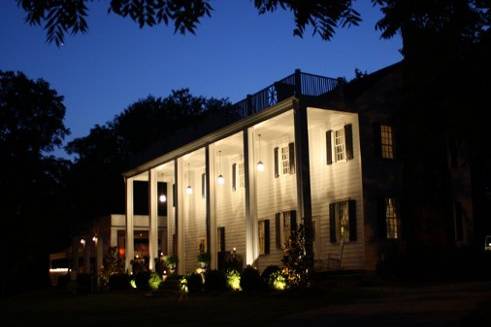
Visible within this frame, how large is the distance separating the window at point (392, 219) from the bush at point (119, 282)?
12500 millimetres

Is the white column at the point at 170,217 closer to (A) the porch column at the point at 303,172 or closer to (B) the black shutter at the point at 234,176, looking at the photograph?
(B) the black shutter at the point at 234,176

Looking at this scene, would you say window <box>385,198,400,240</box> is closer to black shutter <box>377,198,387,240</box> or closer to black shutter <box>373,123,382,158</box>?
black shutter <box>377,198,387,240</box>

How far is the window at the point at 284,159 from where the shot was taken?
84.3 feet

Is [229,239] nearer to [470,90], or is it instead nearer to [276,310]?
[276,310]

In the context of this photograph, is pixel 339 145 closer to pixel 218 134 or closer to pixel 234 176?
pixel 218 134

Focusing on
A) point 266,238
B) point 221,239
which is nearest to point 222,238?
point 221,239

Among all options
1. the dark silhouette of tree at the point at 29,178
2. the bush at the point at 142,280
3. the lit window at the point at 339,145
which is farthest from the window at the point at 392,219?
the dark silhouette of tree at the point at 29,178

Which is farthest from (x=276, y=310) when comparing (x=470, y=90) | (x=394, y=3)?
(x=394, y=3)

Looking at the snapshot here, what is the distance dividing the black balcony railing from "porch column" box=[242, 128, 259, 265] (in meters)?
1.09

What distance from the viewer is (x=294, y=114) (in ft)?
68.4

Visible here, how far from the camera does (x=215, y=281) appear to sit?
74.2 feet

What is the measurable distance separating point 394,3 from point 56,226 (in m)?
35.0

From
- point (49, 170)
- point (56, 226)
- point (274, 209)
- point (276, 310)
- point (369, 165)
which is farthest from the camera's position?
point (49, 170)

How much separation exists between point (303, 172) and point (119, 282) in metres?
13.0
